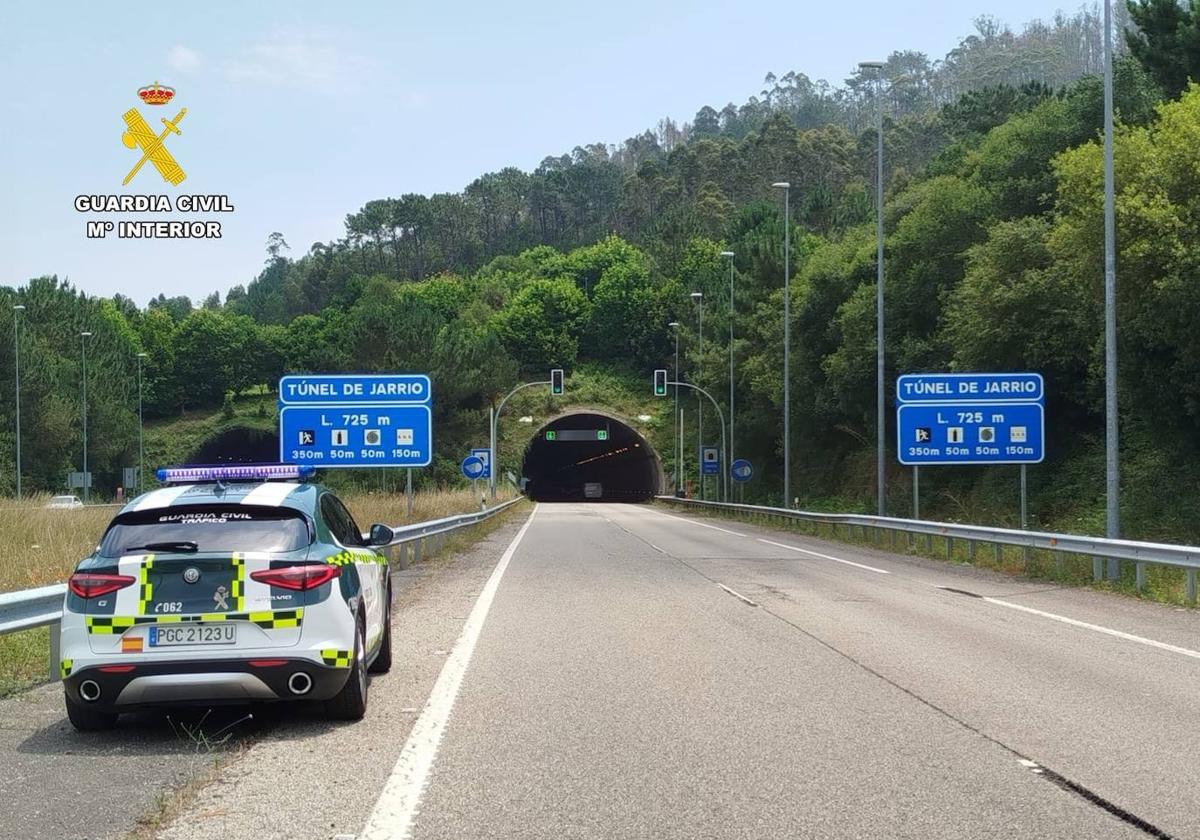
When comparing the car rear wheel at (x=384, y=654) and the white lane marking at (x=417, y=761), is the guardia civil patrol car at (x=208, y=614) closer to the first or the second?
the white lane marking at (x=417, y=761)

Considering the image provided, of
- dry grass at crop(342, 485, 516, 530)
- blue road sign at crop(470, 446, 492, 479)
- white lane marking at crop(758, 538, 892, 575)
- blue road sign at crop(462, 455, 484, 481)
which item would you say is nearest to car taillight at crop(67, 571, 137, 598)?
white lane marking at crop(758, 538, 892, 575)

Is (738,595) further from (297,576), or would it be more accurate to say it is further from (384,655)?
(297,576)

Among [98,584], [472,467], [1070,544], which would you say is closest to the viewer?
[98,584]

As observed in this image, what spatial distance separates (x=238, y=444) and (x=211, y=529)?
9679 cm

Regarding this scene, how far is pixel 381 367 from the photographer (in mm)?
83000

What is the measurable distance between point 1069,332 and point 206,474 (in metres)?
32.7

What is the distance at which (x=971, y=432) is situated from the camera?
30.5m

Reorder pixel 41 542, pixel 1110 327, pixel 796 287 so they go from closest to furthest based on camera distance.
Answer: pixel 41 542 → pixel 1110 327 → pixel 796 287

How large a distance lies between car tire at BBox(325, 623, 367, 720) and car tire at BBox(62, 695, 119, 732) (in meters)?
1.40

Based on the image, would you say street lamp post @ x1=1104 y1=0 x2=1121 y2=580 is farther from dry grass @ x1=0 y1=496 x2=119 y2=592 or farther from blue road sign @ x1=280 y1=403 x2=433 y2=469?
dry grass @ x1=0 y1=496 x2=119 y2=592

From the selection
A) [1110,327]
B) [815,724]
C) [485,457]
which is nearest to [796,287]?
[485,457]

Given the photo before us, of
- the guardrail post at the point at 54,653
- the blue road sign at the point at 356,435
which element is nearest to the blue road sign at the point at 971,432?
the blue road sign at the point at 356,435

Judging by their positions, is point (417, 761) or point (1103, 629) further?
point (1103, 629)

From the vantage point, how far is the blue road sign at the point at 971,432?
1177 inches
